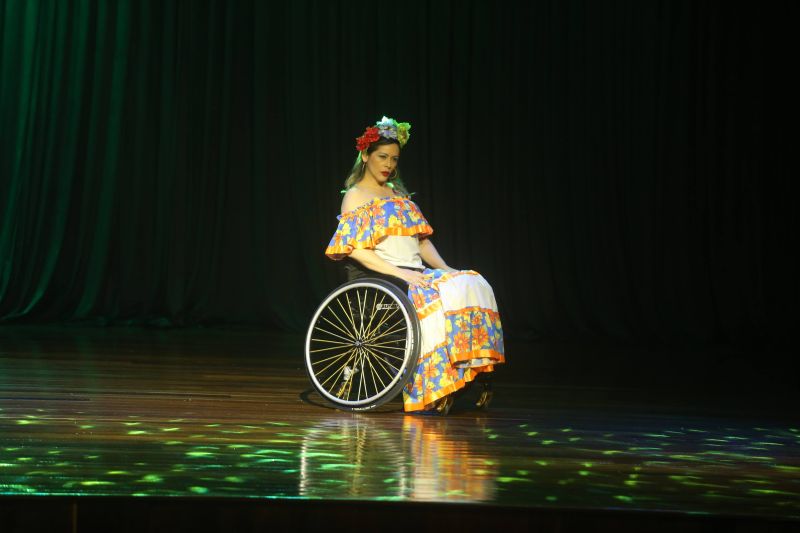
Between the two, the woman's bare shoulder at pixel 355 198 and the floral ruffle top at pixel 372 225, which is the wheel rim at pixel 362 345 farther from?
the woman's bare shoulder at pixel 355 198

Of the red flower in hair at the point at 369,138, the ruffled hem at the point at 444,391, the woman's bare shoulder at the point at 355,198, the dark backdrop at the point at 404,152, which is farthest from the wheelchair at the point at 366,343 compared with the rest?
the dark backdrop at the point at 404,152

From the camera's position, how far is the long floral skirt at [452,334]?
316 centimetres

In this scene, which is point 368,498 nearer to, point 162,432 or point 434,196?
point 162,432

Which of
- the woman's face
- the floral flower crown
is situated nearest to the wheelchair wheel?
the woman's face

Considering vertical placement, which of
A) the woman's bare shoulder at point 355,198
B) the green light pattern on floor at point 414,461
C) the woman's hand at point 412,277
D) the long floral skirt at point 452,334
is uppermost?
the woman's bare shoulder at point 355,198

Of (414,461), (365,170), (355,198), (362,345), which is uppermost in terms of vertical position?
(365,170)

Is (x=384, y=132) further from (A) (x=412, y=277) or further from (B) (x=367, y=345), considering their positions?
(B) (x=367, y=345)

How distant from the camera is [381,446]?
2.67 metres

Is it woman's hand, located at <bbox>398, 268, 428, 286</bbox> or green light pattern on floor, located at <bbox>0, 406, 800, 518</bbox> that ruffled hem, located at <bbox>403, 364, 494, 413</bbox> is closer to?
green light pattern on floor, located at <bbox>0, 406, 800, 518</bbox>

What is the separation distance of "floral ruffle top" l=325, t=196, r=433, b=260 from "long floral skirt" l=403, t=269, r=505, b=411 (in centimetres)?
25

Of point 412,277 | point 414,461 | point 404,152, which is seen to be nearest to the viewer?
point 414,461

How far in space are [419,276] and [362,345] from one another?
30cm

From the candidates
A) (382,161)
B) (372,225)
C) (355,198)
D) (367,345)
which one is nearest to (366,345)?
(367,345)

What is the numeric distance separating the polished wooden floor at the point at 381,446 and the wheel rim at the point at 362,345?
0.09m
